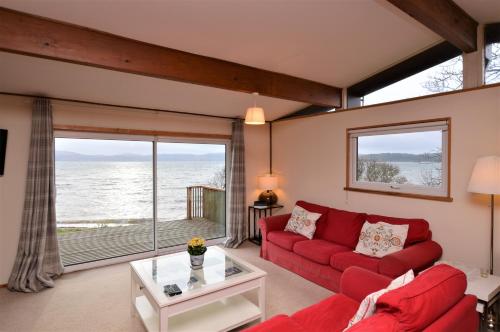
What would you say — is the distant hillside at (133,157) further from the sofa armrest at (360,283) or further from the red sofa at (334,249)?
the sofa armrest at (360,283)

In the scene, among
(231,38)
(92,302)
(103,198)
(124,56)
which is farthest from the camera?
(103,198)

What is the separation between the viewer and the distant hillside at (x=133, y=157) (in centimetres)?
369

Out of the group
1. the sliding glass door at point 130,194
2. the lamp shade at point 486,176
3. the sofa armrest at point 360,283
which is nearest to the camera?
the sofa armrest at point 360,283

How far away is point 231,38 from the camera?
8.34 ft

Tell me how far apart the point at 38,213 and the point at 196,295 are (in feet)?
7.79

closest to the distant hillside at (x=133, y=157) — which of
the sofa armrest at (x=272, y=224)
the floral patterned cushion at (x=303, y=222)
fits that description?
the sofa armrest at (x=272, y=224)

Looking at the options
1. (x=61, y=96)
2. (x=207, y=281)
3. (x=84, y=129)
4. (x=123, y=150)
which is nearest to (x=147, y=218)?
(x=123, y=150)

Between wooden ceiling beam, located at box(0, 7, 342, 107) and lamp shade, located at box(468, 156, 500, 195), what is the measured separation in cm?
201

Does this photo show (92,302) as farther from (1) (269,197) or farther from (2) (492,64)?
(2) (492,64)

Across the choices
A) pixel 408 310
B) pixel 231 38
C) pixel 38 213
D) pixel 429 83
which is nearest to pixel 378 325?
pixel 408 310

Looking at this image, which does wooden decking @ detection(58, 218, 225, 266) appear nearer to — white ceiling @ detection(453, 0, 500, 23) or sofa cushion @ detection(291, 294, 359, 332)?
sofa cushion @ detection(291, 294, 359, 332)

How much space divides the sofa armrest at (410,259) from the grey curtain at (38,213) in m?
3.60

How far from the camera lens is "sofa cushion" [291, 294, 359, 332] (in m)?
1.77

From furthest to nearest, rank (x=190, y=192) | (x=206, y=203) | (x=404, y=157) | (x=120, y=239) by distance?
1. (x=206, y=203)
2. (x=190, y=192)
3. (x=120, y=239)
4. (x=404, y=157)
